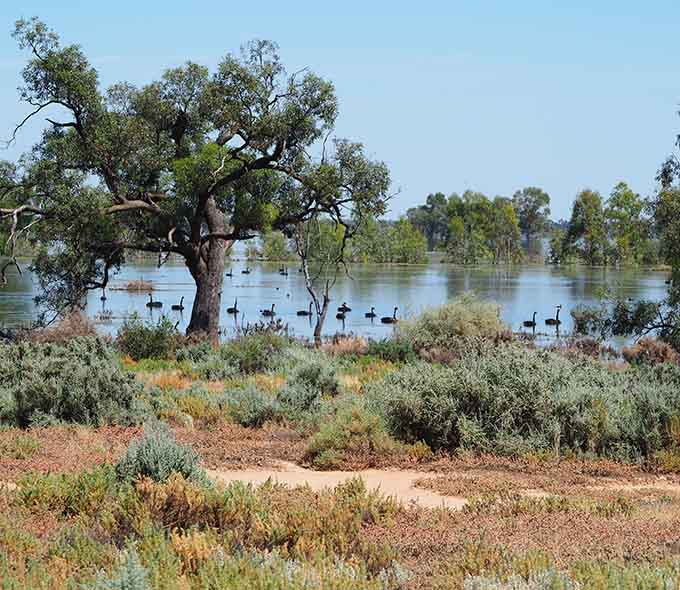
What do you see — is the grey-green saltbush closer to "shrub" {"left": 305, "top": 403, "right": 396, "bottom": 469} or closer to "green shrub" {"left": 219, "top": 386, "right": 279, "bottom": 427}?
"shrub" {"left": 305, "top": 403, "right": 396, "bottom": 469}

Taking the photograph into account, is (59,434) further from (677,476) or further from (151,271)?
(151,271)

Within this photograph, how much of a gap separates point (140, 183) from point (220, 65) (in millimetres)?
3762

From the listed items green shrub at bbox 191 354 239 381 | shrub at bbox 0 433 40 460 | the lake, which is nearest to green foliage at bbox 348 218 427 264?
the lake

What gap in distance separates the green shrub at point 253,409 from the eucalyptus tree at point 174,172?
36.1 feet

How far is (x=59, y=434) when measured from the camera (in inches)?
415

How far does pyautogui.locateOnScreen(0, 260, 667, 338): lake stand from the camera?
4228cm

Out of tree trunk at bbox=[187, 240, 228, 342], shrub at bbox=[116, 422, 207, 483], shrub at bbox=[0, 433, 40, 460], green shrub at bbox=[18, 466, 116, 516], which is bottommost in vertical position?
shrub at bbox=[0, 433, 40, 460]

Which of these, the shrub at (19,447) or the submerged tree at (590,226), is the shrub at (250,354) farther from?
the submerged tree at (590,226)

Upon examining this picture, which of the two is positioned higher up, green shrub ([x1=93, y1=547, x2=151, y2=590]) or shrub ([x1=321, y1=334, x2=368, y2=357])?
green shrub ([x1=93, y1=547, x2=151, y2=590])

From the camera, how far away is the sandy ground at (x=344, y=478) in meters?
8.34

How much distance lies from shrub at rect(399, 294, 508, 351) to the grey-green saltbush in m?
11.1

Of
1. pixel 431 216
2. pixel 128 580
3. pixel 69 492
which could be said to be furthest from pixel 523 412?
pixel 431 216

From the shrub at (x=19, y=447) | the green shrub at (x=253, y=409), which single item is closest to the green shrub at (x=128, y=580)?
the shrub at (x=19, y=447)

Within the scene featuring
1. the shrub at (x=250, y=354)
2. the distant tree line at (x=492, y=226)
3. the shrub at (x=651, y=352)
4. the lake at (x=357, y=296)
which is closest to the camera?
the shrub at (x=250, y=354)
